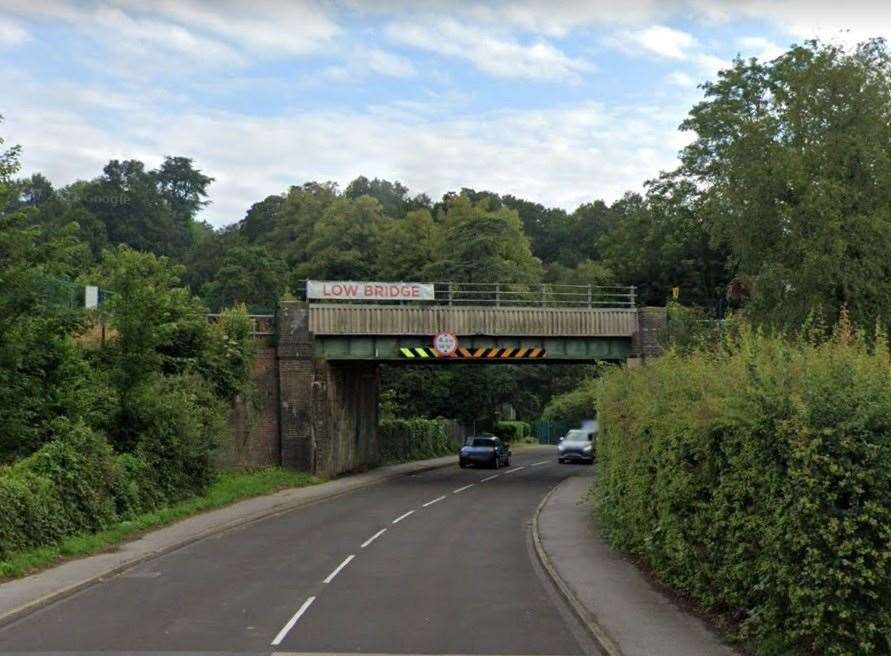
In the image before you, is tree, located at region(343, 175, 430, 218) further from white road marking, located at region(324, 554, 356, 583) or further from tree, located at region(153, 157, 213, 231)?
white road marking, located at region(324, 554, 356, 583)

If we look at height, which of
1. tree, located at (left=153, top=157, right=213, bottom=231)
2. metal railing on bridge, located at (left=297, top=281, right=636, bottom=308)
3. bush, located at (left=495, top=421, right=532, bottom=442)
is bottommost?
bush, located at (left=495, top=421, right=532, bottom=442)

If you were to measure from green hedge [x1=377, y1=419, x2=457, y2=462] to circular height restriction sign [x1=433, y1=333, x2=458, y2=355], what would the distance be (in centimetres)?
1360

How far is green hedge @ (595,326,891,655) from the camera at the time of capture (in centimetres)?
867

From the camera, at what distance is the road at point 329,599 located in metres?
11.4

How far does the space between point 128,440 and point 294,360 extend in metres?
13.6

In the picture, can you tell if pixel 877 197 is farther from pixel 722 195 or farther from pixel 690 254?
pixel 690 254

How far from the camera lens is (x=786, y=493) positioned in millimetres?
9289

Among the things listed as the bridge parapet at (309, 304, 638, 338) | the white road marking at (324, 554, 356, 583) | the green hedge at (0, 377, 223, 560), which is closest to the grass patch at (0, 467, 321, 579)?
the green hedge at (0, 377, 223, 560)

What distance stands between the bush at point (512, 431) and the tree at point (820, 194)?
48.0m

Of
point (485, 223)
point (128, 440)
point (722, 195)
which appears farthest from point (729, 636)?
point (485, 223)

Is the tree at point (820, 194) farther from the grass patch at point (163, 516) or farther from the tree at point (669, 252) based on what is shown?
the tree at point (669, 252)

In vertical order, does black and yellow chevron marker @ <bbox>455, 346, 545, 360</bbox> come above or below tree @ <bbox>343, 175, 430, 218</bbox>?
below

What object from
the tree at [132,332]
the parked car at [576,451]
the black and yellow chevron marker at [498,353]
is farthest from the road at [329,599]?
the parked car at [576,451]

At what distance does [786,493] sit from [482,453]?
4181 cm
